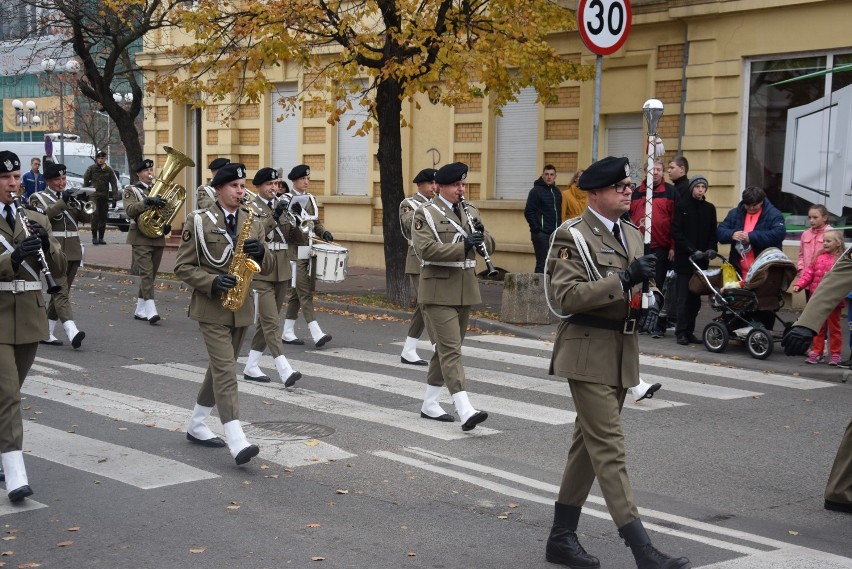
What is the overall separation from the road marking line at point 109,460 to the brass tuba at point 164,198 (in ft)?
23.3

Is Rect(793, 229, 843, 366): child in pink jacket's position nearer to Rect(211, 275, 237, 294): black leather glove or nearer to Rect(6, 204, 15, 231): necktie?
Rect(211, 275, 237, 294): black leather glove

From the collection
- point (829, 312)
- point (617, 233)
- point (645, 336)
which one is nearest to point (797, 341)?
point (829, 312)

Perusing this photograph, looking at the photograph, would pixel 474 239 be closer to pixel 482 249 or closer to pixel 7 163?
pixel 482 249

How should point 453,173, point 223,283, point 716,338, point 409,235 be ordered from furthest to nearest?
point 716,338, point 409,235, point 453,173, point 223,283

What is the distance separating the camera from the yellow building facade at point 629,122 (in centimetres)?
1762

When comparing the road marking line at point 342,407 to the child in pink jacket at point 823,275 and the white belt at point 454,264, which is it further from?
the child in pink jacket at point 823,275

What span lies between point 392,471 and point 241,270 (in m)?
1.81

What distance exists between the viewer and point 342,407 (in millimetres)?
10352

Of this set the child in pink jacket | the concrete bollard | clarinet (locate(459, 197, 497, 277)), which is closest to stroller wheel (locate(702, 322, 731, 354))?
the child in pink jacket

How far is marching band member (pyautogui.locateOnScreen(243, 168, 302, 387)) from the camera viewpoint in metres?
11.6

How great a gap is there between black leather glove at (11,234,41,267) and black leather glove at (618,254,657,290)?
363 centimetres

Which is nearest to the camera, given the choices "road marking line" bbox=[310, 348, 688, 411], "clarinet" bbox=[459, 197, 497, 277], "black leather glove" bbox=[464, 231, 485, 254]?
"black leather glove" bbox=[464, 231, 485, 254]

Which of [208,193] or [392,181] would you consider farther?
[392,181]

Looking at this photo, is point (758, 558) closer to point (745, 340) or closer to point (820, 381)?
point (820, 381)
